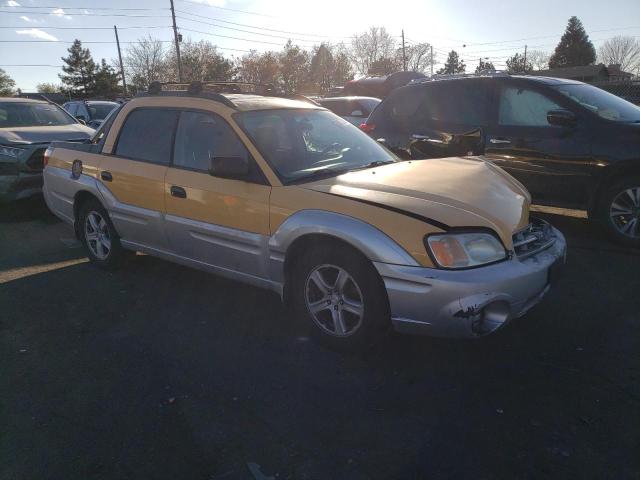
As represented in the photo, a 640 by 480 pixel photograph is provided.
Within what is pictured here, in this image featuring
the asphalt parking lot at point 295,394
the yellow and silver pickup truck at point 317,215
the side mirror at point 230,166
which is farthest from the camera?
the side mirror at point 230,166

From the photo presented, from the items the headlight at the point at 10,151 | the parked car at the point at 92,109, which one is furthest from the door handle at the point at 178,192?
the parked car at the point at 92,109

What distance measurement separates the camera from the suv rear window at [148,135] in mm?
4473

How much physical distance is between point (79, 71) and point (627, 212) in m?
72.3

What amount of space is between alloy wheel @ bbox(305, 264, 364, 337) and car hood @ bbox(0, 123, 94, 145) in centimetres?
667

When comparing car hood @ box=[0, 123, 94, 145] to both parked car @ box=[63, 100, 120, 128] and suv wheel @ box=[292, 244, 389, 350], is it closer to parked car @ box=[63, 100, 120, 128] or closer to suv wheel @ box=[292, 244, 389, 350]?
suv wheel @ box=[292, 244, 389, 350]

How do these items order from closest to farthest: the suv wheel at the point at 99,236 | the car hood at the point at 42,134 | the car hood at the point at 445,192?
1. the car hood at the point at 445,192
2. the suv wheel at the point at 99,236
3. the car hood at the point at 42,134

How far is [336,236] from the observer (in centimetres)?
323

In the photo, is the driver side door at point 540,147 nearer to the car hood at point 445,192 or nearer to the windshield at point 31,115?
the car hood at point 445,192

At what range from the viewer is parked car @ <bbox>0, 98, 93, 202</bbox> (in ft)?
25.0

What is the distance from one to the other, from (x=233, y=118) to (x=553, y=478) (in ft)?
10.2

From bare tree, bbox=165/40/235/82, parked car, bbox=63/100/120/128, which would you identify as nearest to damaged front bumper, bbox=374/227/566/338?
parked car, bbox=63/100/120/128

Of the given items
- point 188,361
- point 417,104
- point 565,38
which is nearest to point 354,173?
point 188,361

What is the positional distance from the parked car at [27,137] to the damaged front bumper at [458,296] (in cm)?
661

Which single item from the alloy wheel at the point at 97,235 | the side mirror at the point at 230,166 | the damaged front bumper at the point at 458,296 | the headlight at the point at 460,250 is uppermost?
the side mirror at the point at 230,166
